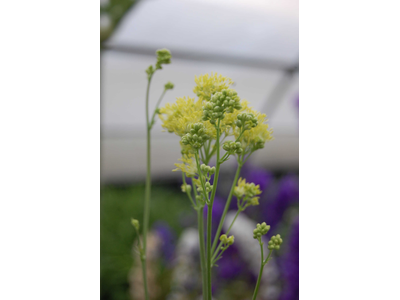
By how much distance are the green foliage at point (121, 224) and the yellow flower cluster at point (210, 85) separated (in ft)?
1.74

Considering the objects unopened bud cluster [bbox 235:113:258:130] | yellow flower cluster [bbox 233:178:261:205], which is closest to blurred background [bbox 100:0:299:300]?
yellow flower cluster [bbox 233:178:261:205]

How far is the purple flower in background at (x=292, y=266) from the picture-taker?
2.09 ft

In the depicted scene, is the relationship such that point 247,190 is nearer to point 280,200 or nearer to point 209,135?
point 209,135

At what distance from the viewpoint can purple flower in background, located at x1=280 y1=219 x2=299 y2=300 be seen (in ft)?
2.09

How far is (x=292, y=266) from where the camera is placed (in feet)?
2.08

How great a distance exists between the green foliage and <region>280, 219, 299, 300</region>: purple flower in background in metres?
0.47

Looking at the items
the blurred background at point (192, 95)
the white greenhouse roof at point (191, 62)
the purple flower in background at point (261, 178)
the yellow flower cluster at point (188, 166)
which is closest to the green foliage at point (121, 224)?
the blurred background at point (192, 95)

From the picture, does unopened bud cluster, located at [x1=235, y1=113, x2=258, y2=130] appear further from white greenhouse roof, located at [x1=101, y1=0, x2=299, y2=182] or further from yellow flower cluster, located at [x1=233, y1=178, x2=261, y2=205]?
white greenhouse roof, located at [x1=101, y1=0, x2=299, y2=182]

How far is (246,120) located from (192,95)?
1.47 feet
